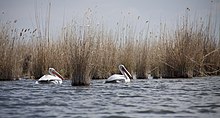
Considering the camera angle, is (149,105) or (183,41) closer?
(149,105)

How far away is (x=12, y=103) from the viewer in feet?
28.9

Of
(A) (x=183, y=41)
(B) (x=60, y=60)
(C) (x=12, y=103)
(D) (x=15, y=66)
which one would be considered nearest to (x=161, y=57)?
(A) (x=183, y=41)

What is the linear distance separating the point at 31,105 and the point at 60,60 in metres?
10.2

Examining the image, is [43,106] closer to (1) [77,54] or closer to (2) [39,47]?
(1) [77,54]

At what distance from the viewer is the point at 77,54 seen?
13164 millimetres

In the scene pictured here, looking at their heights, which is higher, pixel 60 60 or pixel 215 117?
pixel 60 60

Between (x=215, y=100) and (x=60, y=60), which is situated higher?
(x=60, y=60)

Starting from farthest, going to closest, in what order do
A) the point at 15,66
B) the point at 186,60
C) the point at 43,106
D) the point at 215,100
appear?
the point at 186,60, the point at 15,66, the point at 215,100, the point at 43,106

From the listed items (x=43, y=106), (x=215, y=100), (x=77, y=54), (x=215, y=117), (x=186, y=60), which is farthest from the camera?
(x=186, y=60)

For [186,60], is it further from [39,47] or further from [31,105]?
[31,105]

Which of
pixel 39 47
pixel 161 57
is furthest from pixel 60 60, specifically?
pixel 161 57

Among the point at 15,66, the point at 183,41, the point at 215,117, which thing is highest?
the point at 183,41

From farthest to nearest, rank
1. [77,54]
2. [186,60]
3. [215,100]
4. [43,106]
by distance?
[186,60] → [77,54] → [215,100] → [43,106]

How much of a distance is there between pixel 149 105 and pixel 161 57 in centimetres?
1117
